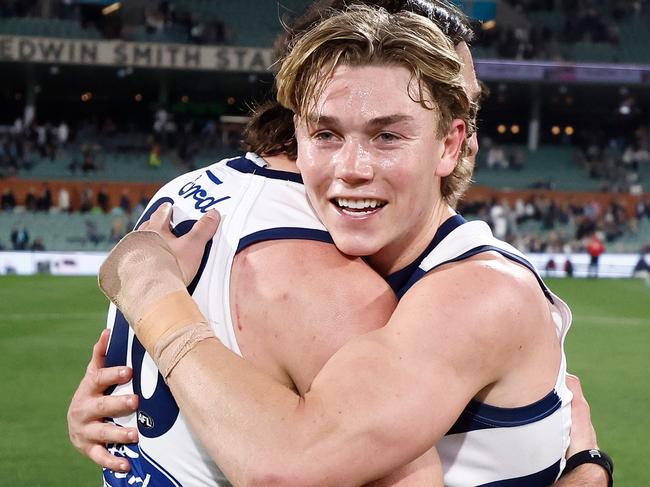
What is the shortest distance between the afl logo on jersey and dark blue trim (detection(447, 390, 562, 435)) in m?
0.78

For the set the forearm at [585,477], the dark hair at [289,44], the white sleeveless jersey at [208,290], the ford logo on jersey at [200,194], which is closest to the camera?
the white sleeveless jersey at [208,290]

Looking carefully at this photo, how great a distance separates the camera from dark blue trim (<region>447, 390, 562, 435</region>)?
240 cm

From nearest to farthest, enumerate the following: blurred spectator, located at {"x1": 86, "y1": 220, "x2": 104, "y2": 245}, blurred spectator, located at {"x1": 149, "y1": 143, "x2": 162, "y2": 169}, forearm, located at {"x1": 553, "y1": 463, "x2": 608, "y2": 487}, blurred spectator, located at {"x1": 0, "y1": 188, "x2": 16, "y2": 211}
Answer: forearm, located at {"x1": 553, "y1": 463, "x2": 608, "y2": 487} → blurred spectator, located at {"x1": 86, "y1": 220, "x2": 104, "y2": 245} → blurred spectator, located at {"x1": 0, "y1": 188, "x2": 16, "y2": 211} → blurred spectator, located at {"x1": 149, "y1": 143, "x2": 162, "y2": 169}

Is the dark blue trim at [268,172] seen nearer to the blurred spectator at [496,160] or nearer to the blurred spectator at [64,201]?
the blurred spectator at [64,201]

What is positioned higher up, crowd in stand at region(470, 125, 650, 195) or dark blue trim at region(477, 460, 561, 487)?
dark blue trim at region(477, 460, 561, 487)

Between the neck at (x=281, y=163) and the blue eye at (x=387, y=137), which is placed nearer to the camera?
the blue eye at (x=387, y=137)

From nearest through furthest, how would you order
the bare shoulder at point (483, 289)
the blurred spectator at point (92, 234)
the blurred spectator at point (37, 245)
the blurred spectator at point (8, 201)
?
the bare shoulder at point (483, 289)
the blurred spectator at point (37, 245)
the blurred spectator at point (92, 234)
the blurred spectator at point (8, 201)

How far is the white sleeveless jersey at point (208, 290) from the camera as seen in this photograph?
2326mm

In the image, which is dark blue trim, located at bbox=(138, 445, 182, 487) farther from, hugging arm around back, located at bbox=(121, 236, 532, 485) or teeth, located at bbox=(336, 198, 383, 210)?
teeth, located at bbox=(336, 198, 383, 210)

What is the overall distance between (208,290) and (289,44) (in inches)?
31.2

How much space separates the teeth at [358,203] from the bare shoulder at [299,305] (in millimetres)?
138

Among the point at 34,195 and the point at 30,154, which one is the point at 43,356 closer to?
the point at 34,195

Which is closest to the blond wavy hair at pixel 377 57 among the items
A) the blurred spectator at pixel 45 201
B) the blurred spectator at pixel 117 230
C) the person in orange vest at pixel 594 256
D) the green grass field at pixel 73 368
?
the green grass field at pixel 73 368

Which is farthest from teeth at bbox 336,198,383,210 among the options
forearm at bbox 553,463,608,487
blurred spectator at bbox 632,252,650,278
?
blurred spectator at bbox 632,252,650,278
